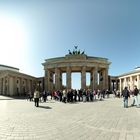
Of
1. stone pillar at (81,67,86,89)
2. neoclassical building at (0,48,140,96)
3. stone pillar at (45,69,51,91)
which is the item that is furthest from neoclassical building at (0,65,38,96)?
stone pillar at (81,67,86,89)

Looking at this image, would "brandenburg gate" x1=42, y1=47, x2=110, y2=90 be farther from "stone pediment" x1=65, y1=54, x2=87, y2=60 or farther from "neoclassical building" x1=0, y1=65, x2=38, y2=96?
"neoclassical building" x1=0, y1=65, x2=38, y2=96

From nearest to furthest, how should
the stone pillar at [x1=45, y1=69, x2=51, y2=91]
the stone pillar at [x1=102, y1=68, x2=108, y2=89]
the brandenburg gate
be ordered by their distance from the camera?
1. the brandenburg gate
2. the stone pillar at [x1=45, y1=69, x2=51, y2=91]
3. the stone pillar at [x1=102, y1=68, x2=108, y2=89]

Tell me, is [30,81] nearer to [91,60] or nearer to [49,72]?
[49,72]

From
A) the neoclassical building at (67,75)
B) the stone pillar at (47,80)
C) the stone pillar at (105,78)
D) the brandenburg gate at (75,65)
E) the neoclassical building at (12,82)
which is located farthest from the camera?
the stone pillar at (105,78)

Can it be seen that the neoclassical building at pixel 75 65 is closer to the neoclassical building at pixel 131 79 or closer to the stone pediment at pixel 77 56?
the stone pediment at pixel 77 56

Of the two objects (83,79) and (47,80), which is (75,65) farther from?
(47,80)

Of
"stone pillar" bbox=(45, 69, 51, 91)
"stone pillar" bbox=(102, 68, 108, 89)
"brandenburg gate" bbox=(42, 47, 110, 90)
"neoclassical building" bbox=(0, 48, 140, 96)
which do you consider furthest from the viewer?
"stone pillar" bbox=(102, 68, 108, 89)

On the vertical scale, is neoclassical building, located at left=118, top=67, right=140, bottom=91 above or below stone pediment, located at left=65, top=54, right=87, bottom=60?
below

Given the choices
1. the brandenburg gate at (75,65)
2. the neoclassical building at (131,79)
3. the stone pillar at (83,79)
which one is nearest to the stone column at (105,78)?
the brandenburg gate at (75,65)

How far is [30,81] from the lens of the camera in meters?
72.2

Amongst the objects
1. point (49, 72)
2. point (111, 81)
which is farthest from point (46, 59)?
point (111, 81)

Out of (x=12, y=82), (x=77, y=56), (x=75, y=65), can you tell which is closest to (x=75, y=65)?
(x=75, y=65)

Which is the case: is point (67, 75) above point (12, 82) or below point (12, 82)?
above

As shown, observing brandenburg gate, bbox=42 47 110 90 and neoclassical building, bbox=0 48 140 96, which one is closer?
neoclassical building, bbox=0 48 140 96
